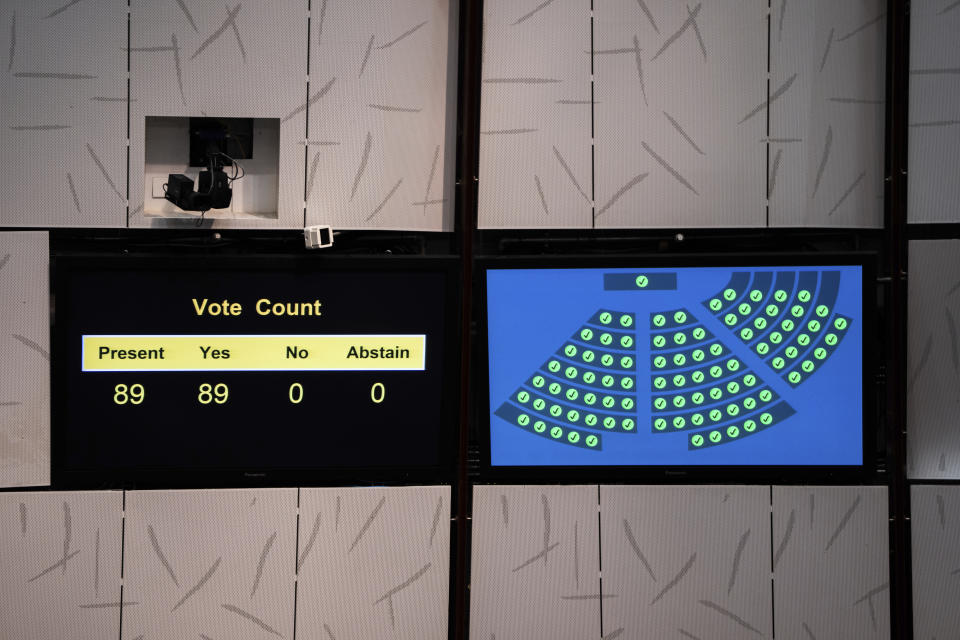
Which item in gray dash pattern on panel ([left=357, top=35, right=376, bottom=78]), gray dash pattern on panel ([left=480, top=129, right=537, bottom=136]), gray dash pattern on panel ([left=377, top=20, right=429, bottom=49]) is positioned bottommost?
gray dash pattern on panel ([left=480, top=129, right=537, bottom=136])

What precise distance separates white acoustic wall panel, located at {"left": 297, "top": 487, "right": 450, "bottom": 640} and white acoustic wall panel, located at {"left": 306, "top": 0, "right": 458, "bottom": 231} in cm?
101

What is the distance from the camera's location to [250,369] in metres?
3.04

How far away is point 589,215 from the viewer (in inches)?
122

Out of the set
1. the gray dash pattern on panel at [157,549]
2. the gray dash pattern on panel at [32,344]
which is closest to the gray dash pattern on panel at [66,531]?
the gray dash pattern on panel at [157,549]

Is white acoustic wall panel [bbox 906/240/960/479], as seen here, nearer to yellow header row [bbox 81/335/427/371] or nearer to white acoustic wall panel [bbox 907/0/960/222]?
white acoustic wall panel [bbox 907/0/960/222]

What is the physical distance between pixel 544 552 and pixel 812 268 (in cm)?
141

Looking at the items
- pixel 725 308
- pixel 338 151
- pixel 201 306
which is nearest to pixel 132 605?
pixel 201 306

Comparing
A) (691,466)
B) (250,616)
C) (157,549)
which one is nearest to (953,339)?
(691,466)

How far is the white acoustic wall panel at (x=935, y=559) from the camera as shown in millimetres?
3119

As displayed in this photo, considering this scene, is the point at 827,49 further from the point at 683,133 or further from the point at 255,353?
the point at 255,353

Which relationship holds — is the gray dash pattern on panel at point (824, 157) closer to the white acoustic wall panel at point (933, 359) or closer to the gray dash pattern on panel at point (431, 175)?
the white acoustic wall panel at point (933, 359)

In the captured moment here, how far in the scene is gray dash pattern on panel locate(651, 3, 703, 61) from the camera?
10.1 feet

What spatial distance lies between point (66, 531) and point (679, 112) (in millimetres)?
2662

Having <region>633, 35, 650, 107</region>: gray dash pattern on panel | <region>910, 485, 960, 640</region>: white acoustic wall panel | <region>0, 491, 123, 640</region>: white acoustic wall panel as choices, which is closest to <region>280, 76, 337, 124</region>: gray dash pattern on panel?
<region>633, 35, 650, 107</region>: gray dash pattern on panel
